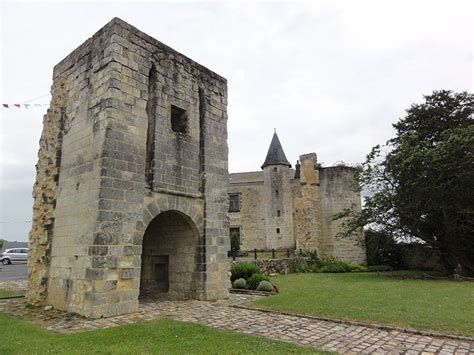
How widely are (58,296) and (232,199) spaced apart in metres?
21.6

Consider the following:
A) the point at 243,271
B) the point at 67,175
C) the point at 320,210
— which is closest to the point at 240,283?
the point at 243,271

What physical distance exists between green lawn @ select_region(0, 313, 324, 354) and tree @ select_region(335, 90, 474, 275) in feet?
40.4

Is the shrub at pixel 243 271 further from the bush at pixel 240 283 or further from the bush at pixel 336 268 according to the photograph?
the bush at pixel 336 268

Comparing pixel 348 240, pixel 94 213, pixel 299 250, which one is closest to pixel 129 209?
pixel 94 213

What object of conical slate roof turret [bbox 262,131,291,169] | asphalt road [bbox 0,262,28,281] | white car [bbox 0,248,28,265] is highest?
conical slate roof turret [bbox 262,131,291,169]

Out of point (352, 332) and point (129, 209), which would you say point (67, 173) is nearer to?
point (129, 209)

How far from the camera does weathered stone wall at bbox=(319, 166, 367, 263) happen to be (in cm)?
2139

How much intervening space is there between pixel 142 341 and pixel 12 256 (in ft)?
82.7

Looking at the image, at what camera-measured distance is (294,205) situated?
2542cm

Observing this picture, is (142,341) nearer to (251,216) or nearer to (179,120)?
(179,120)

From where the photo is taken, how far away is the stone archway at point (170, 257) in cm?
933

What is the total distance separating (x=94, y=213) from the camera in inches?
281

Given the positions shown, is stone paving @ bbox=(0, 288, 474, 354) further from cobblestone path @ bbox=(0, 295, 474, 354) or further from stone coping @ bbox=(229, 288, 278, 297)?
stone coping @ bbox=(229, 288, 278, 297)

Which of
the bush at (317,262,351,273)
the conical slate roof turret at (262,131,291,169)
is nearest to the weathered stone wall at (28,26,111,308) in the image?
the bush at (317,262,351,273)
